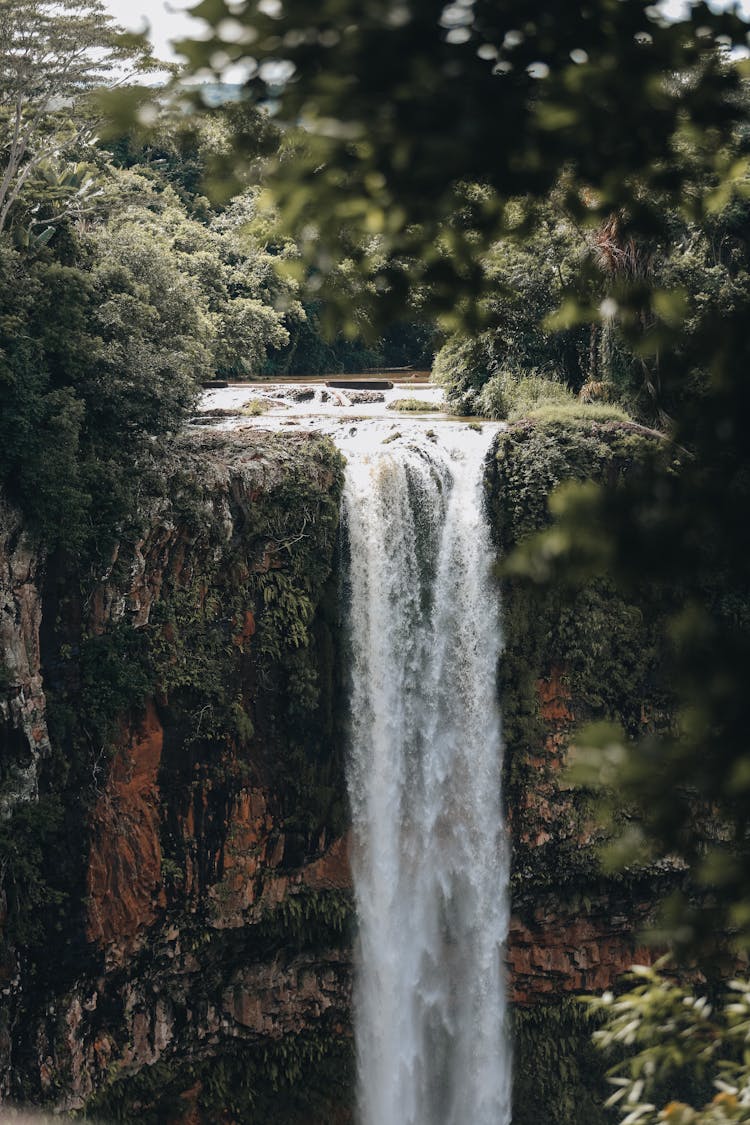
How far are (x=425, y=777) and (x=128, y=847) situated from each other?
4.28 meters

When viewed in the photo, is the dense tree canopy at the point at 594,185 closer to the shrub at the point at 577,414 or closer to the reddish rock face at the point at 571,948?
the shrub at the point at 577,414

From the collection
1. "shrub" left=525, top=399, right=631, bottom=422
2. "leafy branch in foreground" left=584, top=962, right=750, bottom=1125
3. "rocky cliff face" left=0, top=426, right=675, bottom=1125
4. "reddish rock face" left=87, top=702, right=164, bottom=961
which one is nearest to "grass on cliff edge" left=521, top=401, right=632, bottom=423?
"shrub" left=525, top=399, right=631, bottom=422

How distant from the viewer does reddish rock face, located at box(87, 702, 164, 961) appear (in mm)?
13766

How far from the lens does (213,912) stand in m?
14.6

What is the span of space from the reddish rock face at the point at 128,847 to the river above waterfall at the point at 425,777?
2896 millimetres

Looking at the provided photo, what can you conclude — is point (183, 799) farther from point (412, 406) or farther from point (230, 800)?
point (412, 406)

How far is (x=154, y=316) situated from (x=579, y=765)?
13740 mm

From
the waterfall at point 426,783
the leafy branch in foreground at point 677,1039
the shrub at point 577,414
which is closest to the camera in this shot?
the leafy branch in foreground at point 677,1039

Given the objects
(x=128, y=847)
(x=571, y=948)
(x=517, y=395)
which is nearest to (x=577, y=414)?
(x=517, y=395)

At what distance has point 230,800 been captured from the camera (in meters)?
14.6

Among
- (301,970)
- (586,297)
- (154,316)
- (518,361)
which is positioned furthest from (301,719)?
(586,297)

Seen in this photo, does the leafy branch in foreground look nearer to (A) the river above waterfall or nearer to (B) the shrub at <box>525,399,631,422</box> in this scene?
(A) the river above waterfall

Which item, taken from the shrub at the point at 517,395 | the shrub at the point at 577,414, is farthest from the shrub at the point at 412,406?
the shrub at the point at 577,414

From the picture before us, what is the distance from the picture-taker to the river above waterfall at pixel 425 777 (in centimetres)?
1526
